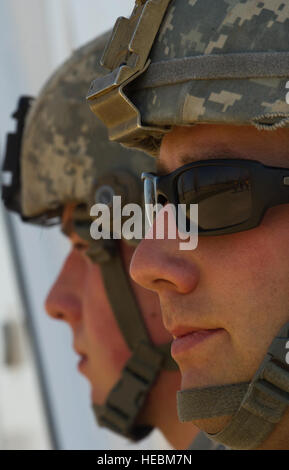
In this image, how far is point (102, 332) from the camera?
2600 mm

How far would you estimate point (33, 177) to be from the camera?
9.14 feet

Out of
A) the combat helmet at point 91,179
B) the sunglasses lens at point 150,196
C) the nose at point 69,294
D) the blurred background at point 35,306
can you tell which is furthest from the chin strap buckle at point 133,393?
the blurred background at point 35,306

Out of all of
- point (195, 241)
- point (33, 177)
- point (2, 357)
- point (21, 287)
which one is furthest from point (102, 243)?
point (2, 357)

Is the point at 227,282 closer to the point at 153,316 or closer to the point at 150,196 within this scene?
the point at 150,196

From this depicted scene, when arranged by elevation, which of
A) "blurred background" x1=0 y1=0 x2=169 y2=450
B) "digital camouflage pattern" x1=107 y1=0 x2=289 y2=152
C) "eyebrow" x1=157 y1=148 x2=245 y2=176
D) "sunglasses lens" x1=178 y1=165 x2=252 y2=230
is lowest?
"blurred background" x1=0 y1=0 x2=169 y2=450

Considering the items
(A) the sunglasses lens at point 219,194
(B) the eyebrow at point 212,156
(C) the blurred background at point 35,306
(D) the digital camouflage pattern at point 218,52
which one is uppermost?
(D) the digital camouflage pattern at point 218,52

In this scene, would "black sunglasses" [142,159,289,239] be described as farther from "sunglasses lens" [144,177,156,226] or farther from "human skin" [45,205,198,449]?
"human skin" [45,205,198,449]

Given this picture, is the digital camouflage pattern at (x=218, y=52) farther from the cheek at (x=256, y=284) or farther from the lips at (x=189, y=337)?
the lips at (x=189, y=337)

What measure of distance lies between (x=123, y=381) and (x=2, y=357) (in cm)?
217

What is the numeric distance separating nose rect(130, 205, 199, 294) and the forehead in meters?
0.13

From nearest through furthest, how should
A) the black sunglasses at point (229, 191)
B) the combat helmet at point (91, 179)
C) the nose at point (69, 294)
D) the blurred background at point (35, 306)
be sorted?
1. the black sunglasses at point (229, 191)
2. the combat helmet at point (91, 179)
3. the nose at point (69, 294)
4. the blurred background at point (35, 306)

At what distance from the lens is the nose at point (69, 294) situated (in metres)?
2.70

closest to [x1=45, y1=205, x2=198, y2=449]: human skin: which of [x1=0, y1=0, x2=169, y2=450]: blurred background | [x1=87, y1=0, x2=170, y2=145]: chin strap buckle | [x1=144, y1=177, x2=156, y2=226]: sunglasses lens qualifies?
[x1=144, y1=177, x2=156, y2=226]: sunglasses lens

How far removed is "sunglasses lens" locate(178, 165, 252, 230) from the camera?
60.1 inches
